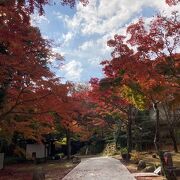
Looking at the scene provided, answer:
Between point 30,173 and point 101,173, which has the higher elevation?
point 30,173

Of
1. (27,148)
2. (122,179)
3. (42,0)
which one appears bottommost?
(122,179)

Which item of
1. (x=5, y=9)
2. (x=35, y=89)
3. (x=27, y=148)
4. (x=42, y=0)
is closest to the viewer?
(x=42, y=0)

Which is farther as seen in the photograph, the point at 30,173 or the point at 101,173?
the point at 30,173

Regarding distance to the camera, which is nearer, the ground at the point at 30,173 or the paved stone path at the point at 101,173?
the paved stone path at the point at 101,173

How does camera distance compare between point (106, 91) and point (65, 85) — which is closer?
point (65, 85)

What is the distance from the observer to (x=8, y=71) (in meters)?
13.9

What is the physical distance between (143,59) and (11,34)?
516 centimetres

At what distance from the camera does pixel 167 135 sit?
122 feet

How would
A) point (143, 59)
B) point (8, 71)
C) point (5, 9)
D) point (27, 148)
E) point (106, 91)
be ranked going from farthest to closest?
point (27, 148) < point (106, 91) < point (8, 71) < point (143, 59) < point (5, 9)

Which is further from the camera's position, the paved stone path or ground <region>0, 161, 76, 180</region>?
ground <region>0, 161, 76, 180</region>

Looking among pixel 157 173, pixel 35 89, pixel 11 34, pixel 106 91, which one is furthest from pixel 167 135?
pixel 11 34

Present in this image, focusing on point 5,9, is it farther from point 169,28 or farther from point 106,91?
point 106,91

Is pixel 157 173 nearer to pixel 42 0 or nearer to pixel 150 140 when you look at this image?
pixel 42 0

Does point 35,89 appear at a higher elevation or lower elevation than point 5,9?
lower
